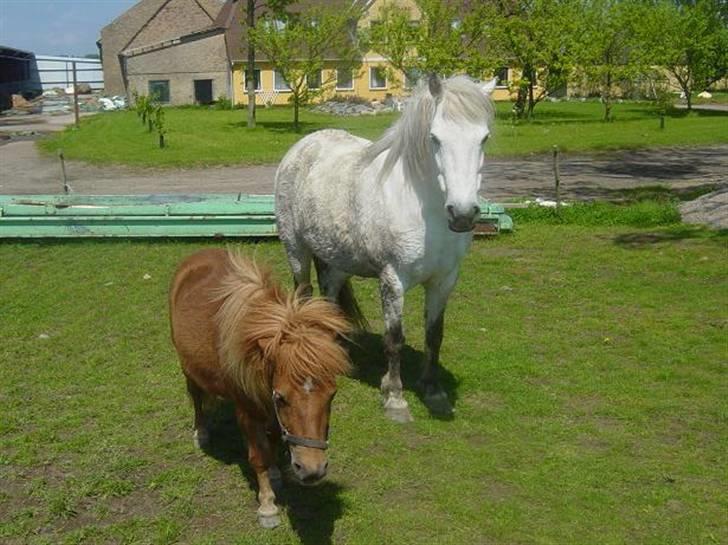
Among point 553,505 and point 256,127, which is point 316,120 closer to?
point 256,127

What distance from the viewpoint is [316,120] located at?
3634 centimetres

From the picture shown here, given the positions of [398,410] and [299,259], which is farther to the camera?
[299,259]

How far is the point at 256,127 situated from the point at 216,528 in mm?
29353

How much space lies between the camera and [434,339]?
20.0 feet

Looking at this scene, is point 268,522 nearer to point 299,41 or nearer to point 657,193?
point 657,193

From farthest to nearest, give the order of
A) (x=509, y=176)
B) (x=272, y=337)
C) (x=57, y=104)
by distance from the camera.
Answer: (x=57, y=104)
(x=509, y=176)
(x=272, y=337)

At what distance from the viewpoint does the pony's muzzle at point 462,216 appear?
4.92 meters

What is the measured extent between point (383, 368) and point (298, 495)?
233 cm

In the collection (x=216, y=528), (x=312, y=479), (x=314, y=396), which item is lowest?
(x=216, y=528)

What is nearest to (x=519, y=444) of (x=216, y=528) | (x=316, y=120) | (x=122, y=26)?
(x=216, y=528)

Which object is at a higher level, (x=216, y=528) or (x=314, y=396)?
(x=314, y=396)

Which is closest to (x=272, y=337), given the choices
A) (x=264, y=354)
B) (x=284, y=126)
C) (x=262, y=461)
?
(x=264, y=354)

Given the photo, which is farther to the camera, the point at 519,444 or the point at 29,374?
the point at 29,374

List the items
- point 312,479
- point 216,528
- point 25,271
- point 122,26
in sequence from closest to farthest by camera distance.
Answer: point 312,479 < point 216,528 < point 25,271 < point 122,26
